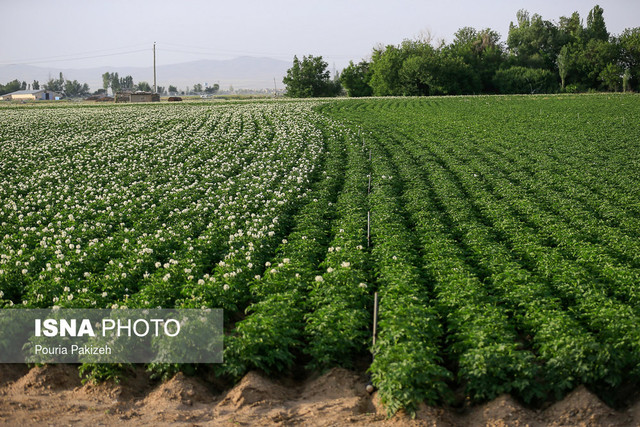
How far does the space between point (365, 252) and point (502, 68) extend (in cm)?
9306

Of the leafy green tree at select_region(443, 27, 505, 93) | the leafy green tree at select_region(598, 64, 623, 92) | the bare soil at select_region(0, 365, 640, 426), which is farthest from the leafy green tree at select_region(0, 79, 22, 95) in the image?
the bare soil at select_region(0, 365, 640, 426)

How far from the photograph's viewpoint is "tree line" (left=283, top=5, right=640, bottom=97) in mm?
90375

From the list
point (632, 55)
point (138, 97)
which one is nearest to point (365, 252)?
point (138, 97)

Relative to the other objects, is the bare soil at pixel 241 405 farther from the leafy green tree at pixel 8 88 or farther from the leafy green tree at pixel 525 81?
the leafy green tree at pixel 8 88

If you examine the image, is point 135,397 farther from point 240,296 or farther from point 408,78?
point 408,78

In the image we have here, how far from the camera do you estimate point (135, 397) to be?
8.55 metres

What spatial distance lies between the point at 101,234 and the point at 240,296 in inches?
247

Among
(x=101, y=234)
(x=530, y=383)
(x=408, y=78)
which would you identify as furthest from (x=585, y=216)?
(x=408, y=78)

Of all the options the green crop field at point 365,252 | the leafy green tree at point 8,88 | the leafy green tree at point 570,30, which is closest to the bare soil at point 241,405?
the green crop field at point 365,252

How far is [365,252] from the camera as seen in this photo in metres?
13.2

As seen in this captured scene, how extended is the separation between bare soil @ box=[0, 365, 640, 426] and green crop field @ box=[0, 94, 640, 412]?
0.93ft

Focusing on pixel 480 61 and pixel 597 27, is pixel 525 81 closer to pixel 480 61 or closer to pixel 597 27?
pixel 480 61

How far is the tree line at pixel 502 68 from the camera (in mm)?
90375

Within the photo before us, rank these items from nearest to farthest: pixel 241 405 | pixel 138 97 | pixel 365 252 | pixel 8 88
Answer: pixel 241 405, pixel 365 252, pixel 138 97, pixel 8 88
